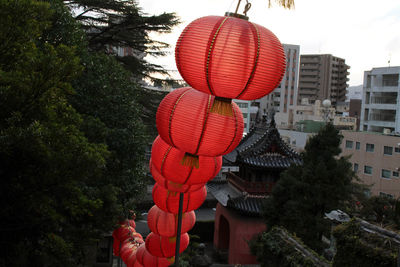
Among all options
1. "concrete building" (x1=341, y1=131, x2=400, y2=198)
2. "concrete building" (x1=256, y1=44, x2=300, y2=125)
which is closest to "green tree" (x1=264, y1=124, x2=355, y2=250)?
"concrete building" (x1=341, y1=131, x2=400, y2=198)

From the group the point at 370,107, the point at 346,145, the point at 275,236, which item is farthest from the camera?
the point at 370,107

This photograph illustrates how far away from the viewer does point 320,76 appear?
187ft

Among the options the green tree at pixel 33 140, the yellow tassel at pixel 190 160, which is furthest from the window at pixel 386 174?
the yellow tassel at pixel 190 160

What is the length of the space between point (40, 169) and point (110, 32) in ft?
34.1

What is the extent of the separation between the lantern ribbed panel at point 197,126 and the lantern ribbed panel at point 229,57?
47 centimetres

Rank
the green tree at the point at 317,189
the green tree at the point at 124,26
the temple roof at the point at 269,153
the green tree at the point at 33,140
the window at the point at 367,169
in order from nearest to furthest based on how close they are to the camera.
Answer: the green tree at the point at 33,140, the green tree at the point at 317,189, the green tree at the point at 124,26, the temple roof at the point at 269,153, the window at the point at 367,169

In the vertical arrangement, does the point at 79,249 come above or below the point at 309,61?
below

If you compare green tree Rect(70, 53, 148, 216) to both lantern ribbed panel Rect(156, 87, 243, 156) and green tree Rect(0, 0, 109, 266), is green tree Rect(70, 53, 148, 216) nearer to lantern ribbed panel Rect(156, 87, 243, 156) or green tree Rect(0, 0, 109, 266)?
green tree Rect(0, 0, 109, 266)

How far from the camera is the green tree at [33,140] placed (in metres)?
4.79

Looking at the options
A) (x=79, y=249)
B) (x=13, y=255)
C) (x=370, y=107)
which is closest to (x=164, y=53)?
(x=79, y=249)

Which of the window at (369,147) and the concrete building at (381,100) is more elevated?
the concrete building at (381,100)

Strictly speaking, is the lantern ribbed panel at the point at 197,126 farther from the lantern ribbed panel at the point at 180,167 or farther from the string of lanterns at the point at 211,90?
the lantern ribbed panel at the point at 180,167

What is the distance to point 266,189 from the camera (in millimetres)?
16359

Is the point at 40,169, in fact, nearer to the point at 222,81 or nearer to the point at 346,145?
the point at 222,81
